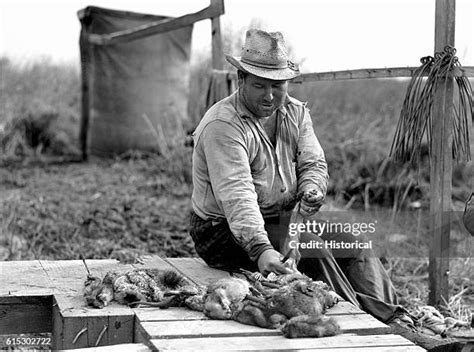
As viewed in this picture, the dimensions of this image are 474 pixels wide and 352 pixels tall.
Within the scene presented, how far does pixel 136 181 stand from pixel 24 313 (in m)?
5.17

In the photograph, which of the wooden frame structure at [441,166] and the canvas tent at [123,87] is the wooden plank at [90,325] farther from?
the canvas tent at [123,87]

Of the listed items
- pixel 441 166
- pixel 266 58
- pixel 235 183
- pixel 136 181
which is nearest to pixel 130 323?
pixel 235 183

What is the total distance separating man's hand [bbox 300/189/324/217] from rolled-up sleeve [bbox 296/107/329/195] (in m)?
0.08

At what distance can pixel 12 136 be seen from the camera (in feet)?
37.5

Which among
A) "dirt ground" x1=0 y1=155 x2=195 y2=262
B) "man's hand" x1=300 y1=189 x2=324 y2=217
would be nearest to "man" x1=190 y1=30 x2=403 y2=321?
"man's hand" x1=300 y1=189 x2=324 y2=217

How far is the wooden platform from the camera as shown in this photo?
131 inches

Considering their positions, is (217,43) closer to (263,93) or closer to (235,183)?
(263,93)

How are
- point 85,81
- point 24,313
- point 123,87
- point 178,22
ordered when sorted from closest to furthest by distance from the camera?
point 24,313 → point 178,22 → point 123,87 → point 85,81

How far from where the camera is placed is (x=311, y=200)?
4441 mm

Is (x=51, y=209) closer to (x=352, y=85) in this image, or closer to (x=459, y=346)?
(x=459, y=346)

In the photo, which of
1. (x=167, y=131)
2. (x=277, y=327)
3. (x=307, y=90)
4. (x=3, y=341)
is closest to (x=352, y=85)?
(x=307, y=90)

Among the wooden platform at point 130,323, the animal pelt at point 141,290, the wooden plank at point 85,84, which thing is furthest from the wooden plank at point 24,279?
the wooden plank at point 85,84

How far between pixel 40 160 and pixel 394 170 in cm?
426

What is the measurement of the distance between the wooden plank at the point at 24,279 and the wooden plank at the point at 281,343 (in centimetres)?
109
